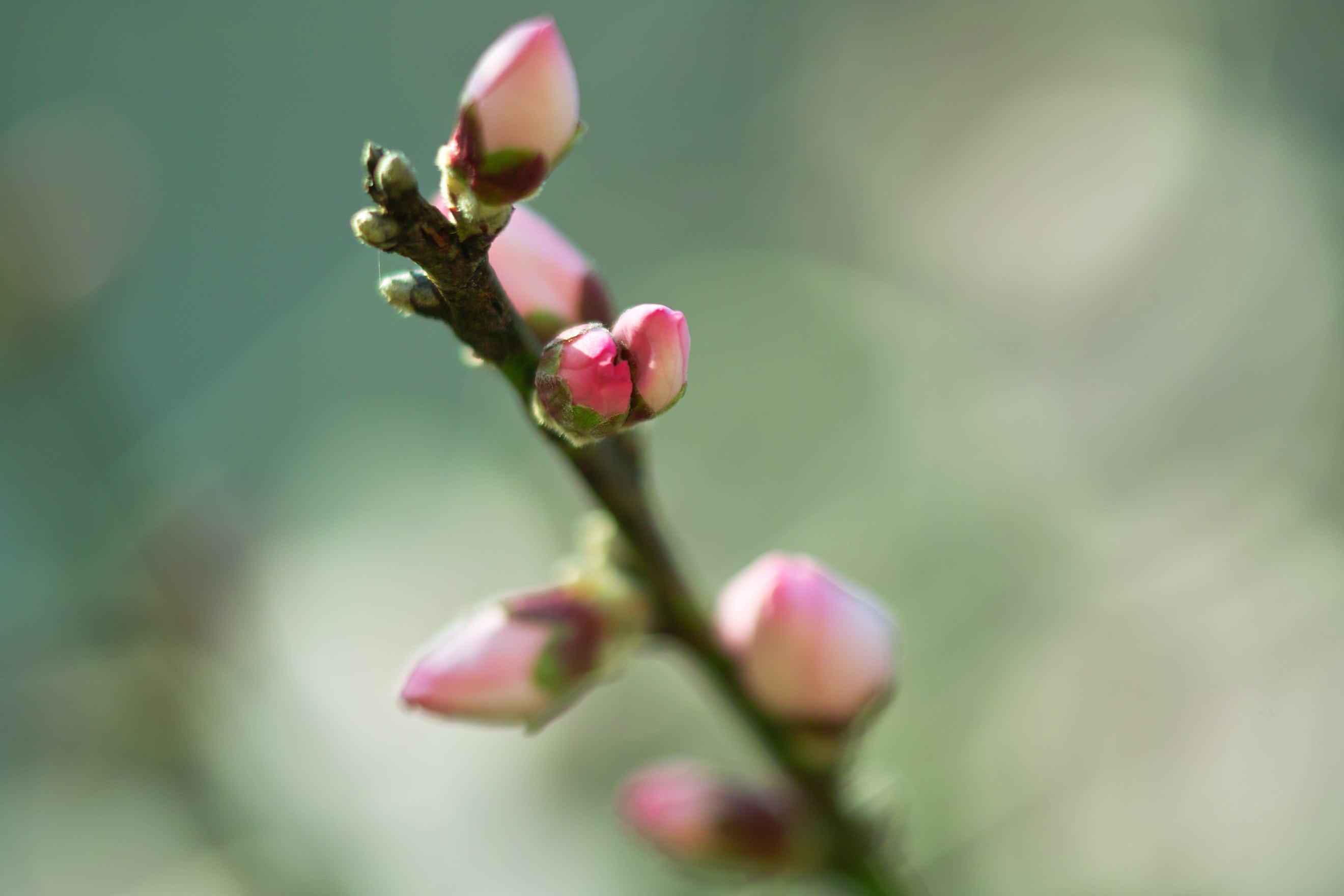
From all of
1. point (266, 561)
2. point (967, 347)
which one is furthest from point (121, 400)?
point (967, 347)

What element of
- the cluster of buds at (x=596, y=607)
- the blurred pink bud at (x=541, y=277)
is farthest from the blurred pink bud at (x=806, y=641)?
the blurred pink bud at (x=541, y=277)

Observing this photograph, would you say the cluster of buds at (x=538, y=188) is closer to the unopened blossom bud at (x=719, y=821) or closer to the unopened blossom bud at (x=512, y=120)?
the unopened blossom bud at (x=512, y=120)

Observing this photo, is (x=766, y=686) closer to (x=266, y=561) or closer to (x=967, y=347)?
(x=266, y=561)

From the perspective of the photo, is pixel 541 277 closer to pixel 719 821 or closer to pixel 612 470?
pixel 612 470

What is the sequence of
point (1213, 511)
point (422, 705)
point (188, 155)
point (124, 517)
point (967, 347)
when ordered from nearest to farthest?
point (422, 705) < point (124, 517) < point (1213, 511) < point (967, 347) < point (188, 155)

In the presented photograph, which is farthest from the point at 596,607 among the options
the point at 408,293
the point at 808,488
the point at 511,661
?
the point at 808,488
